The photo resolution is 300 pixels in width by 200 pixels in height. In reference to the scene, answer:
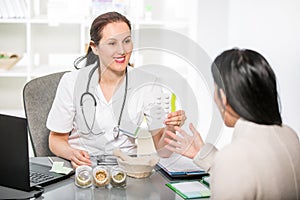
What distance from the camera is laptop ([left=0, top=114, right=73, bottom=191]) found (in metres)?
1.54

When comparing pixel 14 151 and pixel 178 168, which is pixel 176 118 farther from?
pixel 14 151

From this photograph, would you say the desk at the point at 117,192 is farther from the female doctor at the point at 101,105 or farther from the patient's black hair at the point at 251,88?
the patient's black hair at the point at 251,88

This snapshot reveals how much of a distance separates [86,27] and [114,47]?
2071mm

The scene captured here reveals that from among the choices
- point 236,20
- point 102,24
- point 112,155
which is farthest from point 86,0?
point 112,155

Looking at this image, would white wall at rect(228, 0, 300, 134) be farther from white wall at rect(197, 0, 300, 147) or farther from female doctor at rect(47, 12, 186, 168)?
female doctor at rect(47, 12, 186, 168)

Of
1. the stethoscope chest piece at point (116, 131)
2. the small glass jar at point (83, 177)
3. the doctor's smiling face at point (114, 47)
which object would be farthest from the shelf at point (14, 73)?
the small glass jar at point (83, 177)

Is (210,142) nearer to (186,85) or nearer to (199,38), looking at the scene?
(186,85)

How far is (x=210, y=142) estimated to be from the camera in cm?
157

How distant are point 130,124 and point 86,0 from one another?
7.49 ft

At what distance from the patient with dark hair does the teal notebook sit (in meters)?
0.37

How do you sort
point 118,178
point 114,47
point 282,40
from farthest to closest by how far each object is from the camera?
point 282,40 < point 114,47 < point 118,178

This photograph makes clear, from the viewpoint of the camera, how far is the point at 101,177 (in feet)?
5.54

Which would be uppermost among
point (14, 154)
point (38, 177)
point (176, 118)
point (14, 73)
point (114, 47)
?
point (114, 47)

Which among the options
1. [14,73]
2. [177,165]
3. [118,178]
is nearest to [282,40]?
[177,165]
